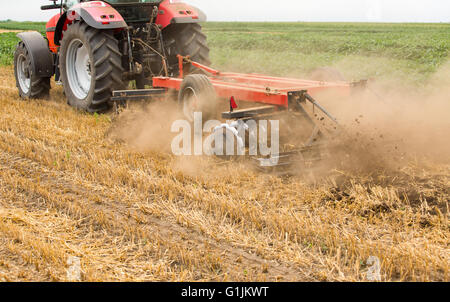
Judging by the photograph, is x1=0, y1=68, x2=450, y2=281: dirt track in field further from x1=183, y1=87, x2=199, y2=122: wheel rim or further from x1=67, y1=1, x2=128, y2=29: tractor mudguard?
x1=67, y1=1, x2=128, y2=29: tractor mudguard

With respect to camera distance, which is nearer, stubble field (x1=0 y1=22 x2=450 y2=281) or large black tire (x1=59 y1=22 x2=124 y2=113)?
stubble field (x1=0 y1=22 x2=450 y2=281)

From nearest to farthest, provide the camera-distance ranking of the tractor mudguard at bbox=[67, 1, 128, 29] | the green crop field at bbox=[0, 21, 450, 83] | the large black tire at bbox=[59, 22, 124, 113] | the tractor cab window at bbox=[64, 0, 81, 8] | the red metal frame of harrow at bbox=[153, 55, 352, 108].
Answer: the red metal frame of harrow at bbox=[153, 55, 352, 108] < the tractor mudguard at bbox=[67, 1, 128, 29] < the large black tire at bbox=[59, 22, 124, 113] < the tractor cab window at bbox=[64, 0, 81, 8] < the green crop field at bbox=[0, 21, 450, 83]

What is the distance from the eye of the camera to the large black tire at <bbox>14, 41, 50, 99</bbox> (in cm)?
841

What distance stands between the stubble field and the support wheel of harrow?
59 cm

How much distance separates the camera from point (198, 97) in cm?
523

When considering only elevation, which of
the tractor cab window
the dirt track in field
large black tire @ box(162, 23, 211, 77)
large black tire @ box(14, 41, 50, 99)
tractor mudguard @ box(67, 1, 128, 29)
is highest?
the tractor cab window

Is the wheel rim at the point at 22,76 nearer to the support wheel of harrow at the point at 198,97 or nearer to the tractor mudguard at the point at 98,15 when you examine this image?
the tractor mudguard at the point at 98,15

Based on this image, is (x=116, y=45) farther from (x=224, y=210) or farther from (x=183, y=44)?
(x=224, y=210)

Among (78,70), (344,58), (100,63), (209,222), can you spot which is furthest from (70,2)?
(344,58)

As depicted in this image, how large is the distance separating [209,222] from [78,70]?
497 cm

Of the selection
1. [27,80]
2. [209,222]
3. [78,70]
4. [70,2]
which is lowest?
[209,222]

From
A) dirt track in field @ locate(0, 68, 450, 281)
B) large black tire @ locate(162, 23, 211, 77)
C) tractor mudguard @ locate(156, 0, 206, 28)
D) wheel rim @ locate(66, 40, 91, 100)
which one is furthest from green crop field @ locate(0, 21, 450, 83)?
dirt track in field @ locate(0, 68, 450, 281)

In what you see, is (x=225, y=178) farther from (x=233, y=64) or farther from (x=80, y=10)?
(x=233, y=64)

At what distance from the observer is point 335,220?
3363 millimetres
